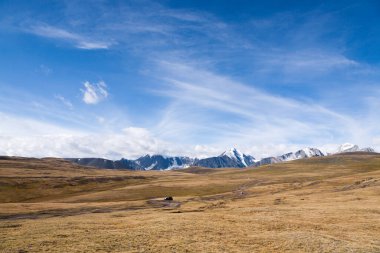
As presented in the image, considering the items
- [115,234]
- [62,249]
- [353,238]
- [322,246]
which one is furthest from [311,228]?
[62,249]

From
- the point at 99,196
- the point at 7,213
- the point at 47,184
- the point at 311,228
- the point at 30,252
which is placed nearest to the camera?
the point at 30,252

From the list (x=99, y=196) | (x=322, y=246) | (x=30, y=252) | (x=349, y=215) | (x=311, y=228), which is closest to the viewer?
(x=30, y=252)

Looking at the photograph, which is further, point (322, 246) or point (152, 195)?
point (152, 195)

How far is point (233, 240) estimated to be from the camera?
37.3m

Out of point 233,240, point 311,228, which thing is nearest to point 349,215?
point 311,228

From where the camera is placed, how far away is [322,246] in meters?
35.2

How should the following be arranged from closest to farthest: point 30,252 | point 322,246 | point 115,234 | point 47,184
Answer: point 30,252 → point 322,246 → point 115,234 → point 47,184

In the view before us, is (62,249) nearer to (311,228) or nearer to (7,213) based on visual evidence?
(311,228)

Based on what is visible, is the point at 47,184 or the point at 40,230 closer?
the point at 40,230

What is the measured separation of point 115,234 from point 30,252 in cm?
994

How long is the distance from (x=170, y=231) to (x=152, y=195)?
330ft

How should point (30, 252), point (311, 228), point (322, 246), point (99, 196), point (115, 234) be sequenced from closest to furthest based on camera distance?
point (30, 252) → point (322, 246) → point (115, 234) → point (311, 228) → point (99, 196)

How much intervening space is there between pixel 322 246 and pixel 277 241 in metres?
4.25

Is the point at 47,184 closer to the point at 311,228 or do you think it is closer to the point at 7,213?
the point at 7,213
